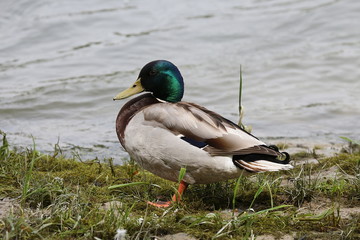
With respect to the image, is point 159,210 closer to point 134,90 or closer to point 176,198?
point 176,198

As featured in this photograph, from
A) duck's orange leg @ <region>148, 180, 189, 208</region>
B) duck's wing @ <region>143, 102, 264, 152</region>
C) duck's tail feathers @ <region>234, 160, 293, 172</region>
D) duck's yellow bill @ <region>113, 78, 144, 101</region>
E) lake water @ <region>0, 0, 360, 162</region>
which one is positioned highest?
duck's yellow bill @ <region>113, 78, 144, 101</region>

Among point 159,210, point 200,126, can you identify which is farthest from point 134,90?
point 159,210

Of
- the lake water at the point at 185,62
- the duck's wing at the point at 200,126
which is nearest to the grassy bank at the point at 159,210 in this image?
the duck's wing at the point at 200,126

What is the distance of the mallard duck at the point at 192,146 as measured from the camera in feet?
13.7


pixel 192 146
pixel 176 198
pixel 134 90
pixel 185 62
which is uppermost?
pixel 134 90

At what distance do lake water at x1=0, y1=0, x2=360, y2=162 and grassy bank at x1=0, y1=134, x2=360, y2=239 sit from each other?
2.22 meters

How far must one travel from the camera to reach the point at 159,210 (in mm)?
3992

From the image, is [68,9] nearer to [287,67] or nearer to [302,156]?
[287,67]

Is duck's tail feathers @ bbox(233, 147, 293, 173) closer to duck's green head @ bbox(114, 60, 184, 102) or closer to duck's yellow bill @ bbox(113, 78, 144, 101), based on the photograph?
duck's green head @ bbox(114, 60, 184, 102)

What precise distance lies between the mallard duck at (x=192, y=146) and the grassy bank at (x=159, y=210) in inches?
6.4

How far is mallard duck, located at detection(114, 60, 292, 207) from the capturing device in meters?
4.19

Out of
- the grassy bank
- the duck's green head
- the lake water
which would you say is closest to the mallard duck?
the grassy bank

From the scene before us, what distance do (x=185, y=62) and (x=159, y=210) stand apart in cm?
748

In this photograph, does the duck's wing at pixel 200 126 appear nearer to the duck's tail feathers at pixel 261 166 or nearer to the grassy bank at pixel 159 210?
the duck's tail feathers at pixel 261 166
